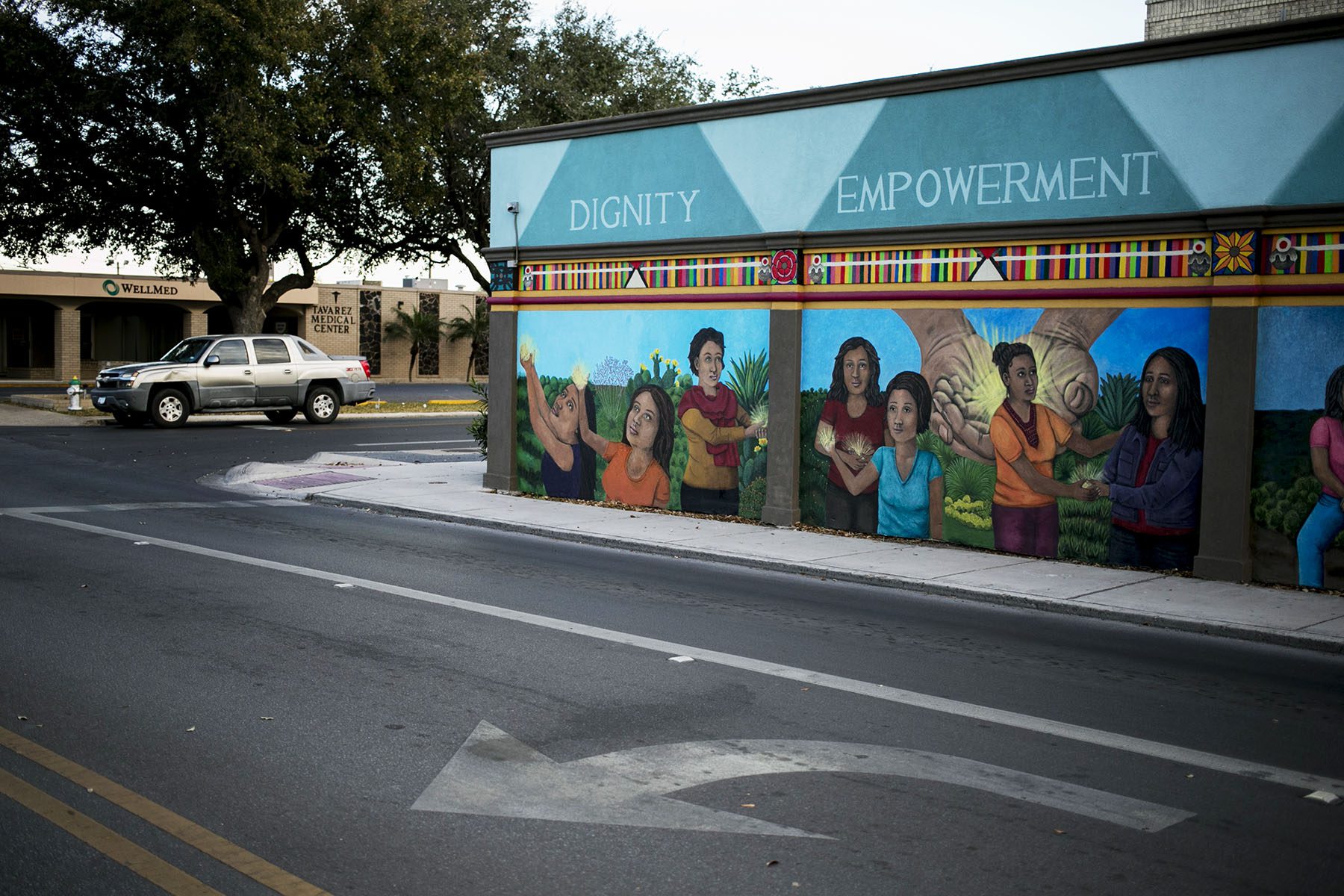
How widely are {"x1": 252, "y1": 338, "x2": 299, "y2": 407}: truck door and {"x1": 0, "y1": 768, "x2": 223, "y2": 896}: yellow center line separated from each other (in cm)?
2369

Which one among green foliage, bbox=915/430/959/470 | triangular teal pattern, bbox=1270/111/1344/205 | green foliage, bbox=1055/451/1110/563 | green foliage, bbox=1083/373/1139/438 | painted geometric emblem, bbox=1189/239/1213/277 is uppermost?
triangular teal pattern, bbox=1270/111/1344/205

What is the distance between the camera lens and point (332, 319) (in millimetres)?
57250

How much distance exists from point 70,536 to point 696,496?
6.64 meters

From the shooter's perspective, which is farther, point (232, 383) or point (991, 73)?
point (232, 383)

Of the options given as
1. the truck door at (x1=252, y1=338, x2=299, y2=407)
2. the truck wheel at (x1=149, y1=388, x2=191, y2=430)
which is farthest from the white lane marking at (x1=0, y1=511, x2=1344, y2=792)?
the truck door at (x1=252, y1=338, x2=299, y2=407)

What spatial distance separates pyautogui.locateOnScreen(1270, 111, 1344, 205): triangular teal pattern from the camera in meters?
10.4

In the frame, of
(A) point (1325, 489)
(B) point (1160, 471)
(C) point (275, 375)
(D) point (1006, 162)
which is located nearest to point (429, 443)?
(C) point (275, 375)

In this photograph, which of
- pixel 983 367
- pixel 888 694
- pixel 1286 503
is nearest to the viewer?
pixel 888 694

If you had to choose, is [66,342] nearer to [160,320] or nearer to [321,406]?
[160,320]

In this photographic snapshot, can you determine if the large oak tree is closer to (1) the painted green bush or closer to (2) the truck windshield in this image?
(2) the truck windshield

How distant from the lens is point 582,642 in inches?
324

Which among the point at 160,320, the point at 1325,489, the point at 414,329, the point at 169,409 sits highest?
the point at 160,320

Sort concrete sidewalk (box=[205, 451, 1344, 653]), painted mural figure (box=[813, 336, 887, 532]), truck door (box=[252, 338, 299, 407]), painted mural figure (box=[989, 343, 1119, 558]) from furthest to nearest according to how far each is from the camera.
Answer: truck door (box=[252, 338, 299, 407]) < painted mural figure (box=[813, 336, 887, 532]) < painted mural figure (box=[989, 343, 1119, 558]) < concrete sidewalk (box=[205, 451, 1344, 653])

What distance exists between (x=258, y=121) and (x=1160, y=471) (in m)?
23.3
